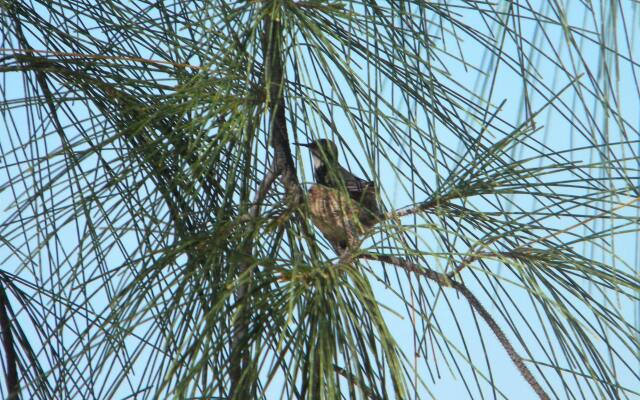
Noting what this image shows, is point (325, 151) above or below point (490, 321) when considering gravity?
above

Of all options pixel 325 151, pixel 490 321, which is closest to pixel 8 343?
pixel 325 151

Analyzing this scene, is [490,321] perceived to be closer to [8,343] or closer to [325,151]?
[325,151]

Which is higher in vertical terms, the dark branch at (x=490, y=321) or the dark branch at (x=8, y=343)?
the dark branch at (x=8, y=343)

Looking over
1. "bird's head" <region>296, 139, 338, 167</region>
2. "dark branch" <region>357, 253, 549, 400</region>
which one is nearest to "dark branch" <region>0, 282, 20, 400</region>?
"bird's head" <region>296, 139, 338, 167</region>

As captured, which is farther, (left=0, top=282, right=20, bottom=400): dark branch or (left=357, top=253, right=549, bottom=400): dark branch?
(left=0, top=282, right=20, bottom=400): dark branch

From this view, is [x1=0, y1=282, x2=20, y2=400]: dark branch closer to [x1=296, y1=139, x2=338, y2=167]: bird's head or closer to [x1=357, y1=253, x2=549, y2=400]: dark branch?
[x1=296, y1=139, x2=338, y2=167]: bird's head

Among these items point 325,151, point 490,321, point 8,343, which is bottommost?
point 490,321

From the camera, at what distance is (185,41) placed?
148 cm

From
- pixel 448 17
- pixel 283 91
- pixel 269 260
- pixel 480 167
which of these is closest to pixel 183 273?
pixel 269 260

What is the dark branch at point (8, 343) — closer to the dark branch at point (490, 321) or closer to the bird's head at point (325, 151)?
the bird's head at point (325, 151)

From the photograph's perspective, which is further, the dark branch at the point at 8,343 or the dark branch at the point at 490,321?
the dark branch at the point at 8,343

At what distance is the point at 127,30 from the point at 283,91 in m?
0.49

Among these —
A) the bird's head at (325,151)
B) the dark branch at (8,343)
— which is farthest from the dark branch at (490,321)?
the dark branch at (8,343)

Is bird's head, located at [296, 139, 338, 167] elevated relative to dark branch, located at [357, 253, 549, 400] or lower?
elevated
